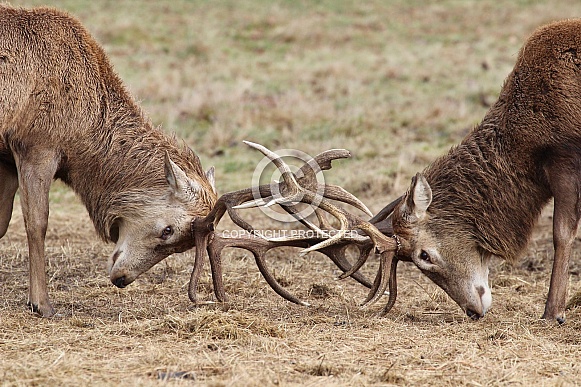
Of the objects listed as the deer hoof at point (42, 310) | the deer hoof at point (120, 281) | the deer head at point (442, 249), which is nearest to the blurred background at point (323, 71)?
the deer hoof at point (120, 281)

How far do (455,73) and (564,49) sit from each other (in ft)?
42.1

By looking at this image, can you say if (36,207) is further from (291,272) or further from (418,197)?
(418,197)

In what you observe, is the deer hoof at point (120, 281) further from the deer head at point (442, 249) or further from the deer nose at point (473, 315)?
the deer nose at point (473, 315)

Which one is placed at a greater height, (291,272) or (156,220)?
(156,220)

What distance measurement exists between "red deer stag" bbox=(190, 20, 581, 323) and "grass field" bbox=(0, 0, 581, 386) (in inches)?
16.4

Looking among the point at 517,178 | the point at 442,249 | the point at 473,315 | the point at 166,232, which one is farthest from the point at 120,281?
the point at 517,178

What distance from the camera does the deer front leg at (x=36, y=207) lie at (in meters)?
7.39

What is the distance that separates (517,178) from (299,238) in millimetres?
1939

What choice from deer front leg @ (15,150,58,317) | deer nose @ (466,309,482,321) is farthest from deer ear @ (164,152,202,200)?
deer nose @ (466,309,482,321)

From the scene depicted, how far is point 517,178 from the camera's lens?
7598 millimetres

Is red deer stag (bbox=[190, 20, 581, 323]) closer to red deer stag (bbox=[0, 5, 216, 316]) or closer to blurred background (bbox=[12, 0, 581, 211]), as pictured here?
red deer stag (bbox=[0, 5, 216, 316])

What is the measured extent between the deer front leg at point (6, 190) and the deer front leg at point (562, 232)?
475 cm

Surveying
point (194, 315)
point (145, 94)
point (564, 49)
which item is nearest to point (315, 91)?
point (145, 94)

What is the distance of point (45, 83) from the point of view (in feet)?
24.7
